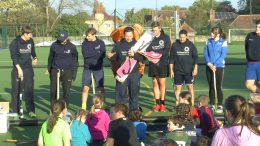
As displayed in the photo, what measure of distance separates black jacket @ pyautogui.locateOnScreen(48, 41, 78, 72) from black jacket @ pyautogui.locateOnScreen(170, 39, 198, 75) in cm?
226

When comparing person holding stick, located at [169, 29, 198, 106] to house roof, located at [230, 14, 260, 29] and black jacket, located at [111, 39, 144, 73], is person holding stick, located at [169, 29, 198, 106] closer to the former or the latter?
black jacket, located at [111, 39, 144, 73]

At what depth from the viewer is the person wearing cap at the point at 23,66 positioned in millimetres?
12203

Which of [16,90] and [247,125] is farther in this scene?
[16,90]

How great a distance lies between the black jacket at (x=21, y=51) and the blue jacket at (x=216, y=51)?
3943mm

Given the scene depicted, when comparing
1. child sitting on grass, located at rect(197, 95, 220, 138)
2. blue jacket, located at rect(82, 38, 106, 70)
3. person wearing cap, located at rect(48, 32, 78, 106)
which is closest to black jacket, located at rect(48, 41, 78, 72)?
person wearing cap, located at rect(48, 32, 78, 106)

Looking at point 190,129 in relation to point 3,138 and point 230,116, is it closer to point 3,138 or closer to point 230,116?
point 230,116

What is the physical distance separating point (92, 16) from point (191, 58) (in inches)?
2766

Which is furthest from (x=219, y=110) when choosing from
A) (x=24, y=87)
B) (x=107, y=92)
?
(x=107, y=92)

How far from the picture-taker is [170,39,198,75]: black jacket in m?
12.6

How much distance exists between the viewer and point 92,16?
269ft

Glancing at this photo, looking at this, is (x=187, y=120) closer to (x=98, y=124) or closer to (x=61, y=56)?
(x=98, y=124)

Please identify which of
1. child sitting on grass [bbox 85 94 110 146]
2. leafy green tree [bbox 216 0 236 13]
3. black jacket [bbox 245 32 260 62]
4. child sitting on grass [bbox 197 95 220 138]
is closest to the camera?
child sitting on grass [bbox 197 95 220 138]

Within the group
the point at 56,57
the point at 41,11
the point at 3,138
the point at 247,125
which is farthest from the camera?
the point at 41,11

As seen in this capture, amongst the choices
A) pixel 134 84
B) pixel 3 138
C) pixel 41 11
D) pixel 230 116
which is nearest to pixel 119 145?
pixel 230 116
